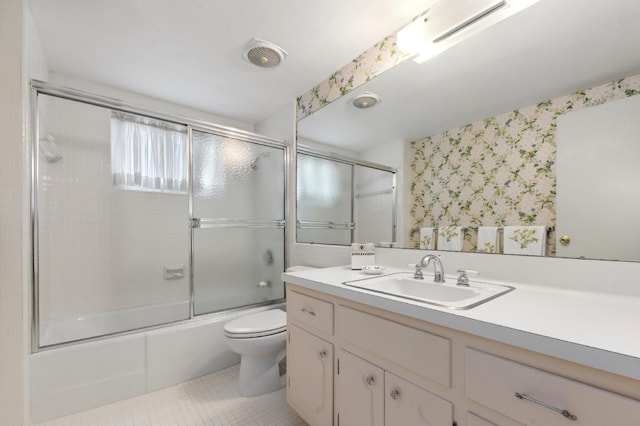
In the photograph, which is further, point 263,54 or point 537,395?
point 263,54

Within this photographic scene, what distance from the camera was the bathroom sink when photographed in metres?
1.00

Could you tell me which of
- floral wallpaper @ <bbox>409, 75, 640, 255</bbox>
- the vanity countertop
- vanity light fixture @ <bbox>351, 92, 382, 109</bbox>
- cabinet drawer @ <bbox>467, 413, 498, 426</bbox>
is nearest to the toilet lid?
the vanity countertop

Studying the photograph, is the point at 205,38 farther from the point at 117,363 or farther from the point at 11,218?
the point at 117,363

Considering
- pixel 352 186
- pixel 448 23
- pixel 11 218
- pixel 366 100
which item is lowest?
pixel 11 218

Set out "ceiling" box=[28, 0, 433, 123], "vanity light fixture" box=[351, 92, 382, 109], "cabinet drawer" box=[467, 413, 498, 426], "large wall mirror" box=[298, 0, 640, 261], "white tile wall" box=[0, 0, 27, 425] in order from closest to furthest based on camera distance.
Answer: "cabinet drawer" box=[467, 413, 498, 426]
"large wall mirror" box=[298, 0, 640, 261]
"white tile wall" box=[0, 0, 27, 425]
"ceiling" box=[28, 0, 433, 123]
"vanity light fixture" box=[351, 92, 382, 109]

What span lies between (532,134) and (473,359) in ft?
3.05

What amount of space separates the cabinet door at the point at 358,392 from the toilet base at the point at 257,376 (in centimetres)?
81

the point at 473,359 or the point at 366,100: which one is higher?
the point at 366,100

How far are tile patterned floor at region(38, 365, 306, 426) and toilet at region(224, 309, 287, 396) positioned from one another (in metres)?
0.06

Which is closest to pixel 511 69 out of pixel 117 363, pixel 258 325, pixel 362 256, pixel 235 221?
pixel 362 256

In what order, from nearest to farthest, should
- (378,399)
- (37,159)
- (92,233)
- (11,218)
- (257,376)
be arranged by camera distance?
(378,399) → (11,218) → (37,159) → (257,376) → (92,233)

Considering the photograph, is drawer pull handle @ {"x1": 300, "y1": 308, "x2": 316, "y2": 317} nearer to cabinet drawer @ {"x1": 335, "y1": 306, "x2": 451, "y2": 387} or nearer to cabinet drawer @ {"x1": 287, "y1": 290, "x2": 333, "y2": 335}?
Result: cabinet drawer @ {"x1": 287, "y1": 290, "x2": 333, "y2": 335}

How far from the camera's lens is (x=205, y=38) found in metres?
1.67

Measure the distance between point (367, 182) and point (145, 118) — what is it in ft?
5.49
